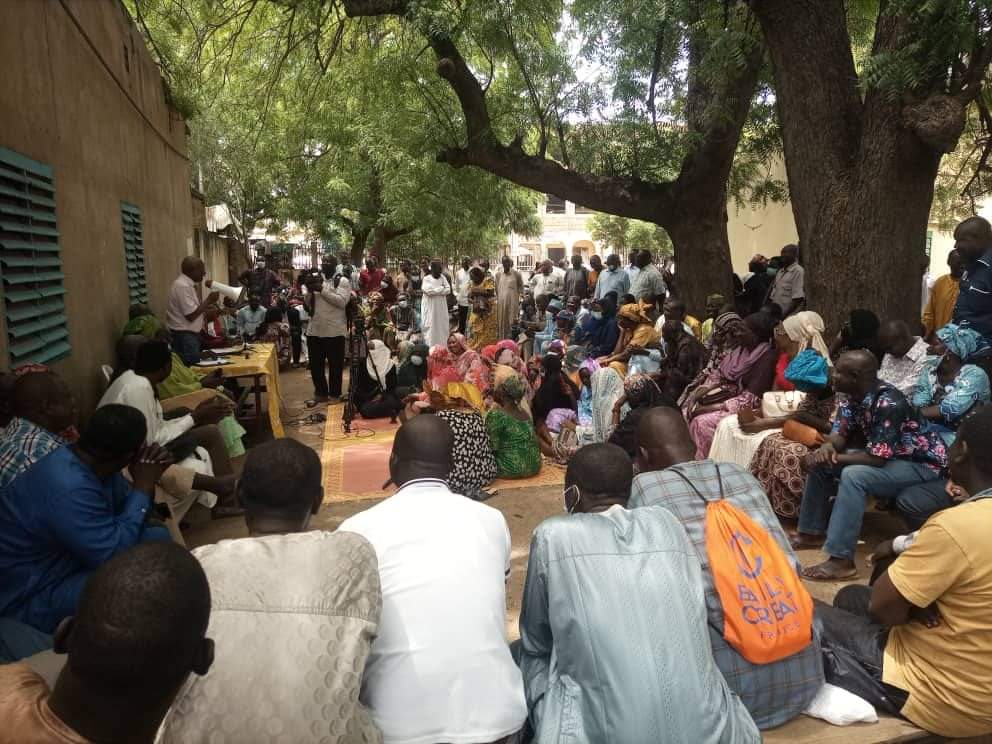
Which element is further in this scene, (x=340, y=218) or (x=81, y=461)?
(x=340, y=218)

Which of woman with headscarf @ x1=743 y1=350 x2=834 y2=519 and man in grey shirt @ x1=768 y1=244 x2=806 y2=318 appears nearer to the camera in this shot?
woman with headscarf @ x1=743 y1=350 x2=834 y2=519

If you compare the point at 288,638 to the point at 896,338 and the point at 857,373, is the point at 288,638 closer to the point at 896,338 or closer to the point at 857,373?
the point at 857,373

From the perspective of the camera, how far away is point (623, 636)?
6.25 feet

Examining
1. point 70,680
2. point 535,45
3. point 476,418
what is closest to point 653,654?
point 70,680

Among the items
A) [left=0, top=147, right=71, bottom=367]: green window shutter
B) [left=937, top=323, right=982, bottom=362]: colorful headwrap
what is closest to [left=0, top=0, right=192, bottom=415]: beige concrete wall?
[left=0, top=147, right=71, bottom=367]: green window shutter

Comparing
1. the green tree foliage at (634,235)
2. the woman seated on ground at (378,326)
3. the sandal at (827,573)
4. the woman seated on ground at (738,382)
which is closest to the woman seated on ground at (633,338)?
the woman seated on ground at (738,382)

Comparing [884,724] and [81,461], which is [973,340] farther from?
[81,461]

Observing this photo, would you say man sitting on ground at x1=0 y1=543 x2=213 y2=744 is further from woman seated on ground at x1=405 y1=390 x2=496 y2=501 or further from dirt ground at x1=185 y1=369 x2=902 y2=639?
woman seated on ground at x1=405 y1=390 x2=496 y2=501

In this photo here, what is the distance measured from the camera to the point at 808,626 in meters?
2.11

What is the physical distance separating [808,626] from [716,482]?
497 millimetres

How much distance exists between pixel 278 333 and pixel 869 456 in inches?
366

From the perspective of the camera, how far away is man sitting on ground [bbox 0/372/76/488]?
8.79ft

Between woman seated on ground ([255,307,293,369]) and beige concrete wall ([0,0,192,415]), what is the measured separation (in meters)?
3.41

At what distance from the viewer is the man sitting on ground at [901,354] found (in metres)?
4.47
